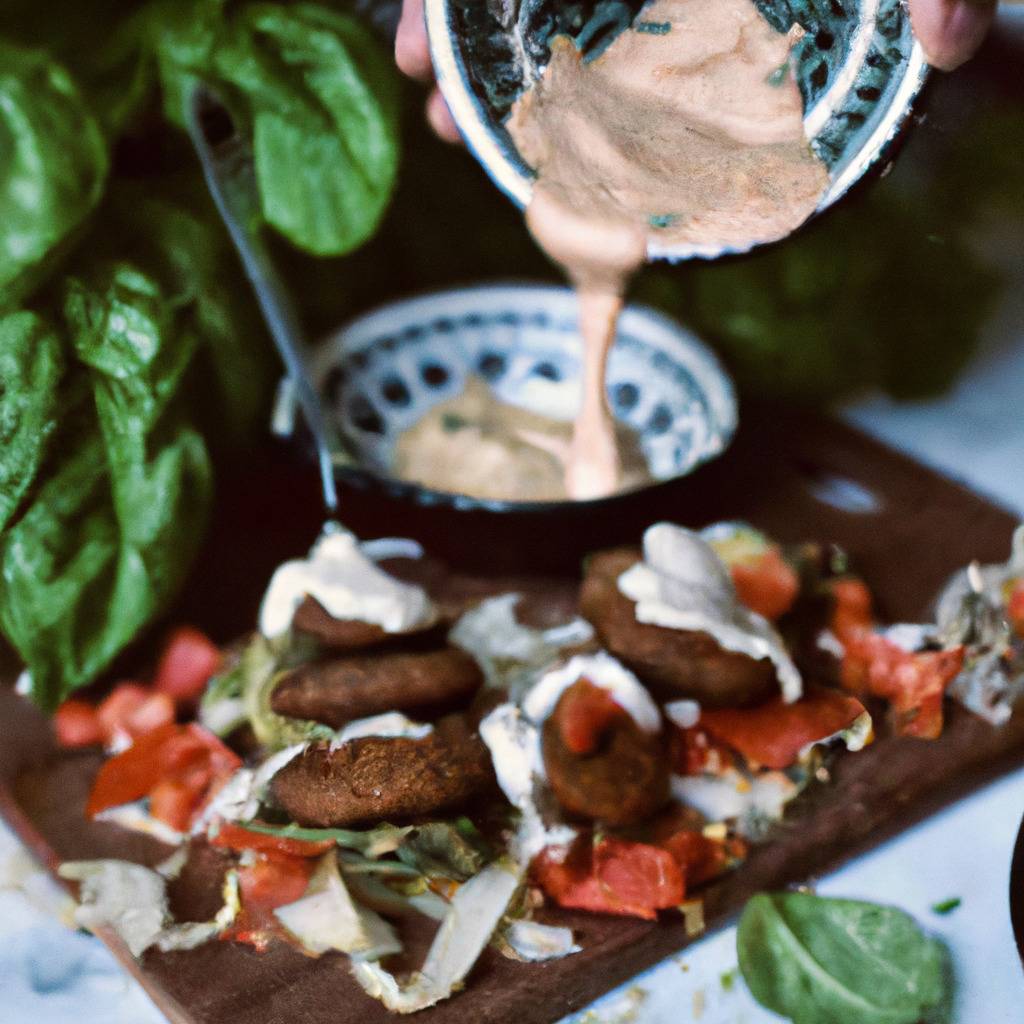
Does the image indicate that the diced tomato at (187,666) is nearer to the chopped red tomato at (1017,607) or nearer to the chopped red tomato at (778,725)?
the chopped red tomato at (778,725)

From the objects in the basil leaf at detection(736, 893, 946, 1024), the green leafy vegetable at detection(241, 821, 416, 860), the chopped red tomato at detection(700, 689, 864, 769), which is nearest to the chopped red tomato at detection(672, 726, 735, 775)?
the chopped red tomato at detection(700, 689, 864, 769)

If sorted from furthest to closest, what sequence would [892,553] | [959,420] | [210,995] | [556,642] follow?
[959,420]
[892,553]
[556,642]
[210,995]

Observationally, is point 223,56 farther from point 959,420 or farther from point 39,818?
point 959,420

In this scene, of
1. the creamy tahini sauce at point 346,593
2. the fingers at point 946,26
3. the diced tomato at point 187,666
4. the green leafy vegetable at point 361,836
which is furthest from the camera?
the diced tomato at point 187,666

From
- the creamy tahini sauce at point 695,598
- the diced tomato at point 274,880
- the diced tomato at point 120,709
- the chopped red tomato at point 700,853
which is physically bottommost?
the diced tomato at point 120,709

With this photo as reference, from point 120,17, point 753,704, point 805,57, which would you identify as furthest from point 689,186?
point 120,17

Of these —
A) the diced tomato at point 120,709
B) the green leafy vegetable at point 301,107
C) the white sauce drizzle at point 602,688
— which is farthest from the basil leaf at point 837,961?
the green leafy vegetable at point 301,107

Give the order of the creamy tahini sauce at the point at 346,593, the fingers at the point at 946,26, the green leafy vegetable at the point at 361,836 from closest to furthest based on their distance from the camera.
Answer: the fingers at the point at 946,26 < the green leafy vegetable at the point at 361,836 < the creamy tahini sauce at the point at 346,593

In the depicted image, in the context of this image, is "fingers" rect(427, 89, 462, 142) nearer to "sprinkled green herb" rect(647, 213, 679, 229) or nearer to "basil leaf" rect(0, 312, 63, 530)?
"sprinkled green herb" rect(647, 213, 679, 229)
